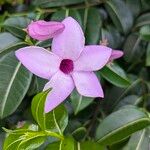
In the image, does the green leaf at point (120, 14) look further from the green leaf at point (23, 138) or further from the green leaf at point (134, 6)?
the green leaf at point (23, 138)

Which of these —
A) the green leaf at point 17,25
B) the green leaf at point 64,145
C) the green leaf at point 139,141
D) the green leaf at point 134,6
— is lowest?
the green leaf at point 139,141

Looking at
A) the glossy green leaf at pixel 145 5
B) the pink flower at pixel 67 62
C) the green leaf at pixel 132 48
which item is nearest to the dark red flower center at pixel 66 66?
the pink flower at pixel 67 62

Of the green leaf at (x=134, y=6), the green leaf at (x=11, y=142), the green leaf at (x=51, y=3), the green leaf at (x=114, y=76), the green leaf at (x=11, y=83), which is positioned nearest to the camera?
the green leaf at (x=11, y=142)

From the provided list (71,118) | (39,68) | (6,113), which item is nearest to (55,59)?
(39,68)

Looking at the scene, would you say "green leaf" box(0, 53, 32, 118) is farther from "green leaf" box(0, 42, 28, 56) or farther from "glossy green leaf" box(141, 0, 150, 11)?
"glossy green leaf" box(141, 0, 150, 11)

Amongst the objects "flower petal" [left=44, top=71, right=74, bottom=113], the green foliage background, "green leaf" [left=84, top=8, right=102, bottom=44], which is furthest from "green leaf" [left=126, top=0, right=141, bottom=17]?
"flower petal" [left=44, top=71, right=74, bottom=113]

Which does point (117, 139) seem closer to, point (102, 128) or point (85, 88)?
point (102, 128)
